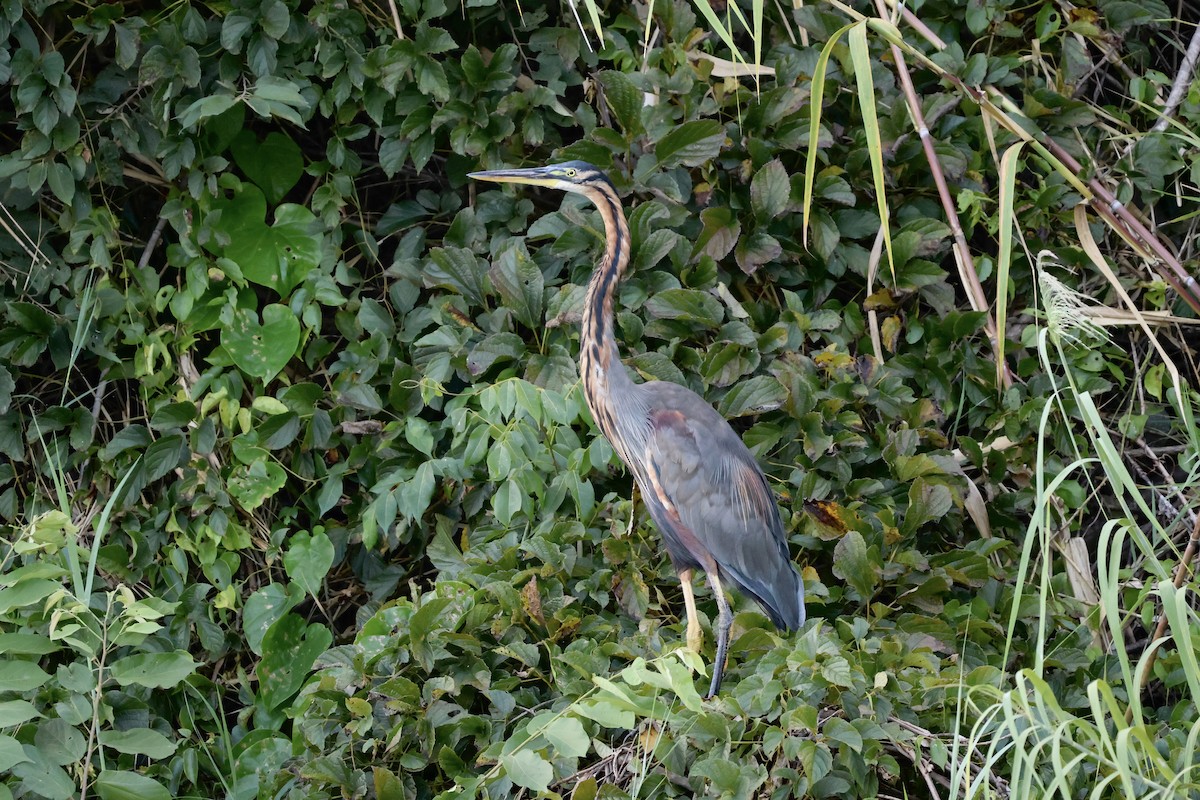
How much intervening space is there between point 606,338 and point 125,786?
4.44 feet

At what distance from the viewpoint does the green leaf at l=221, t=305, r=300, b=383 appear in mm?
3488

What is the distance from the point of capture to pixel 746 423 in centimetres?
330

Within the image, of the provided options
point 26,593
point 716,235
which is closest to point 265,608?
point 26,593

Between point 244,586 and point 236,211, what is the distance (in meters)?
1.07

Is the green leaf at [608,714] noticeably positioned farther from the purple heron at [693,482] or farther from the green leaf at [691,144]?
the green leaf at [691,144]

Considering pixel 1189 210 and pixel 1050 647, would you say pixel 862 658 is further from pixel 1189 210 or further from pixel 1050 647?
pixel 1189 210

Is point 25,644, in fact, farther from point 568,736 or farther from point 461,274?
point 461,274

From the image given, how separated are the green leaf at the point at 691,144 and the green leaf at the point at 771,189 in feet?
0.45

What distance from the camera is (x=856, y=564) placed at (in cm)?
272

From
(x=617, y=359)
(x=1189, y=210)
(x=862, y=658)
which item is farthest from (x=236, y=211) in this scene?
(x=1189, y=210)

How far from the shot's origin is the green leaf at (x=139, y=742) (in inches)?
98.2

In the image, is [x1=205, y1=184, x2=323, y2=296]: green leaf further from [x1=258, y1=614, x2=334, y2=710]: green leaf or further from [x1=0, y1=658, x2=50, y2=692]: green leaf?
[x1=0, y1=658, x2=50, y2=692]: green leaf

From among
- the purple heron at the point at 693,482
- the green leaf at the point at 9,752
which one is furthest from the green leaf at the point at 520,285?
the green leaf at the point at 9,752

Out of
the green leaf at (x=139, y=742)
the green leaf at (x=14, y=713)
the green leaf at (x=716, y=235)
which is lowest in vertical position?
the green leaf at (x=139, y=742)
